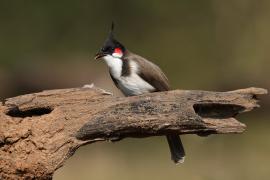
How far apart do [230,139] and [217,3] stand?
2.83m

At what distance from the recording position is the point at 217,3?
437 inches

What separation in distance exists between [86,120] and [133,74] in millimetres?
1011

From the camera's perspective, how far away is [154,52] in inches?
424

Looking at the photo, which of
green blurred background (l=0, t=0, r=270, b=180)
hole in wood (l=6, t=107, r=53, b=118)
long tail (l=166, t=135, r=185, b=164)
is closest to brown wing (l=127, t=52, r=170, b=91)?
long tail (l=166, t=135, r=185, b=164)

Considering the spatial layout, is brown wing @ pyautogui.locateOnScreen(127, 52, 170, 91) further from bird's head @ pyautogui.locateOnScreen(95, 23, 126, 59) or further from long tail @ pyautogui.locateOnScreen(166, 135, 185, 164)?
long tail @ pyautogui.locateOnScreen(166, 135, 185, 164)

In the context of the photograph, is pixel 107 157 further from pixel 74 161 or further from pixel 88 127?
pixel 88 127

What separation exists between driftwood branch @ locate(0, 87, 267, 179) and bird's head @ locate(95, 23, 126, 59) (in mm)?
872

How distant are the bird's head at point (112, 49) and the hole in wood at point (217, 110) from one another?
3.24ft

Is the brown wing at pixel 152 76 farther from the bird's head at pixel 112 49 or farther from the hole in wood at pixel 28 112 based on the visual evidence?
the hole in wood at pixel 28 112

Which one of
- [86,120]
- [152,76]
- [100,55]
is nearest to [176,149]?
[152,76]

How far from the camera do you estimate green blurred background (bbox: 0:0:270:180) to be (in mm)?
8000

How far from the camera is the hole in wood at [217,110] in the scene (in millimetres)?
4273

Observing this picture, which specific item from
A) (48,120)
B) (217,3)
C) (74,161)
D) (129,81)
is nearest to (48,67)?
(217,3)

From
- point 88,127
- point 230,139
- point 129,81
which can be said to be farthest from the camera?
point 230,139
